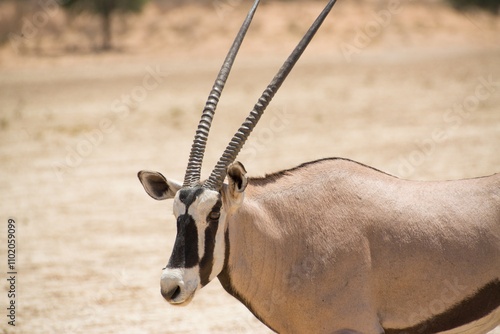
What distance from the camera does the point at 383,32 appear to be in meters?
44.0

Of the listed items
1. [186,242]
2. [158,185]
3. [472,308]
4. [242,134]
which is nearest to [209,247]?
[186,242]

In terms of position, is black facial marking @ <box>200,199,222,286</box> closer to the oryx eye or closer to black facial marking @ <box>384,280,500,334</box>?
the oryx eye

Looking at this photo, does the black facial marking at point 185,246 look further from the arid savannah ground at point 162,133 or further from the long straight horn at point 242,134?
the arid savannah ground at point 162,133

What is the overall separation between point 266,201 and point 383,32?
4171 cm

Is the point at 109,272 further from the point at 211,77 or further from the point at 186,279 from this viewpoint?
the point at 211,77

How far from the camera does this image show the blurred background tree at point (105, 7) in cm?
4706

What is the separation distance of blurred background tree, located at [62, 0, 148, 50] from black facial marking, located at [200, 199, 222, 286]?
43908mm

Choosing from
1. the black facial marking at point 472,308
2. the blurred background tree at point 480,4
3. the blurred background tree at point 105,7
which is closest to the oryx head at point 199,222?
the black facial marking at point 472,308

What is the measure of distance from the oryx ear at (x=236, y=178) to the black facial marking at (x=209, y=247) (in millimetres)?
121

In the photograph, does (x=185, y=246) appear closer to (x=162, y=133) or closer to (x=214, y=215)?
(x=214, y=215)

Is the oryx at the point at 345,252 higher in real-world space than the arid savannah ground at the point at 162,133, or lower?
higher

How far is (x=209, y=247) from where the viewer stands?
399 centimetres

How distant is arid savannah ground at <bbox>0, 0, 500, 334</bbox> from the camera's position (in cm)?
786

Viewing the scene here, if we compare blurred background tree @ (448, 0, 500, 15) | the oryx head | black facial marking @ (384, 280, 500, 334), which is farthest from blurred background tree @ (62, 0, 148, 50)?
black facial marking @ (384, 280, 500, 334)
